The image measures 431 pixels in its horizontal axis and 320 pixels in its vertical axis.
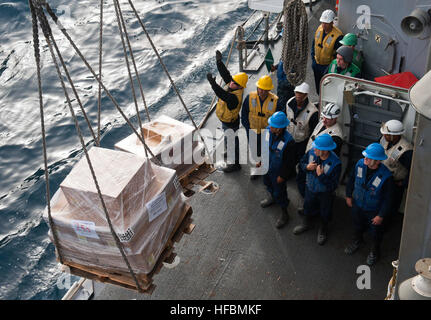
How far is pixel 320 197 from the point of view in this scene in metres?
6.80

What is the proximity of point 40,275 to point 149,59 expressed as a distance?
30.7ft

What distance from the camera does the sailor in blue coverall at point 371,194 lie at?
605 cm

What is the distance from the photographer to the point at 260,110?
303 inches

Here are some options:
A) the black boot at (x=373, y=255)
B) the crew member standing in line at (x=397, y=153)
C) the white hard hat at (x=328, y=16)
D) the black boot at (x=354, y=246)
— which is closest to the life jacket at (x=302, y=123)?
the crew member standing in line at (x=397, y=153)

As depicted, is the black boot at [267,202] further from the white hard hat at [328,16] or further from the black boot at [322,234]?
the white hard hat at [328,16]

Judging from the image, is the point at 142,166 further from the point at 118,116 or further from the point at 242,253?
the point at 118,116

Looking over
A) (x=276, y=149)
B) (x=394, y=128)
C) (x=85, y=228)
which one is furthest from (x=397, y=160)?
(x=85, y=228)

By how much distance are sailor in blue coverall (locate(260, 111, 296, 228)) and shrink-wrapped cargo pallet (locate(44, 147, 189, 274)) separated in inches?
89.8

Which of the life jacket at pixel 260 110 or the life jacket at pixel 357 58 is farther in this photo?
the life jacket at pixel 357 58

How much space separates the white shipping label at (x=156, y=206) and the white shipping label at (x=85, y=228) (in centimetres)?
57

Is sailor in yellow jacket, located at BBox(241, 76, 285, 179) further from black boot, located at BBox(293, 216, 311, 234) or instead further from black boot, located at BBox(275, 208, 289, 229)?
black boot, located at BBox(293, 216, 311, 234)

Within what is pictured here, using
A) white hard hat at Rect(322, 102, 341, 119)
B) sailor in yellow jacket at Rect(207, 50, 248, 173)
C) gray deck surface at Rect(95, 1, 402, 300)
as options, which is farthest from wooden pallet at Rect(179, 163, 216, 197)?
white hard hat at Rect(322, 102, 341, 119)

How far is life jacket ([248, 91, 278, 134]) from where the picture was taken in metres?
7.60

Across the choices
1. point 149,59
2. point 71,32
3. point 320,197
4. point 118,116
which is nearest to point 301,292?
point 320,197
